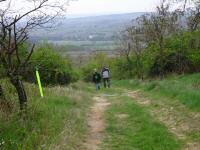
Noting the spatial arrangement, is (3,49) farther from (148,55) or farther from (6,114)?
(148,55)

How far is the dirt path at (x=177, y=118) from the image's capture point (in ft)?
36.0

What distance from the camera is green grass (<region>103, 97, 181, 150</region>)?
10.1 m

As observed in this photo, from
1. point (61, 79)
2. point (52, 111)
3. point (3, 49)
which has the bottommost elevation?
point (61, 79)

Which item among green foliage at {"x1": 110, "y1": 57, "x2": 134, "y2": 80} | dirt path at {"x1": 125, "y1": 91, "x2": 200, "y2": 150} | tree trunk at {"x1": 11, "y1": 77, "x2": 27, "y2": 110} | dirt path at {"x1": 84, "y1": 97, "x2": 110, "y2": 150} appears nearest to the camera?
dirt path at {"x1": 84, "y1": 97, "x2": 110, "y2": 150}

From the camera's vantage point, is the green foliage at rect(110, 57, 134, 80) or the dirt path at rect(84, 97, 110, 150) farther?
the green foliage at rect(110, 57, 134, 80)

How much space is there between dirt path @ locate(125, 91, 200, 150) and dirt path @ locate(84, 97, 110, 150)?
1.69 metres

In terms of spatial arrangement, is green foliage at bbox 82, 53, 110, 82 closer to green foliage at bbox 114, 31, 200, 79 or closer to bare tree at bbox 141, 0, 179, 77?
bare tree at bbox 141, 0, 179, 77

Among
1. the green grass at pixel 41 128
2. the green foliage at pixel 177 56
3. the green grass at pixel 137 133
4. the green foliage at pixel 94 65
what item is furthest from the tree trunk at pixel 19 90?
the green foliage at pixel 94 65

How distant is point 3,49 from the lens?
10.8 metres

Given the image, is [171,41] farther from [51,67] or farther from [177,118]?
[177,118]

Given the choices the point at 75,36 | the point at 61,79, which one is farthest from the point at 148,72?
the point at 75,36

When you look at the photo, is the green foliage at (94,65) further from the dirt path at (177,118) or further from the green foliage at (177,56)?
the dirt path at (177,118)

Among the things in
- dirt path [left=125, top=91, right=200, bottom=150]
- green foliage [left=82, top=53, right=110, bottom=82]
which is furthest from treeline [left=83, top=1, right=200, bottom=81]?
green foliage [left=82, top=53, right=110, bottom=82]

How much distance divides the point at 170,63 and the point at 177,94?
13.8 m
